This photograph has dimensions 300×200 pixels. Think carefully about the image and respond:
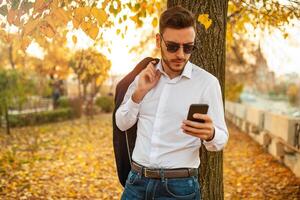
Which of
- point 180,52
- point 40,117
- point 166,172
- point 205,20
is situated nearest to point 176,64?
point 180,52

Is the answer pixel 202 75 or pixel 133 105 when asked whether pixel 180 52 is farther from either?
pixel 133 105

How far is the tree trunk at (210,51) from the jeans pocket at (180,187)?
4.87 feet

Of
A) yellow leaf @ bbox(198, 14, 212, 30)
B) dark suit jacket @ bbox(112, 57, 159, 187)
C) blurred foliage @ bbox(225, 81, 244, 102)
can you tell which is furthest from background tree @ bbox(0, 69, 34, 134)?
dark suit jacket @ bbox(112, 57, 159, 187)

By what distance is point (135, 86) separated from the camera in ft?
9.78

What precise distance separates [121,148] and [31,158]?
26.7ft

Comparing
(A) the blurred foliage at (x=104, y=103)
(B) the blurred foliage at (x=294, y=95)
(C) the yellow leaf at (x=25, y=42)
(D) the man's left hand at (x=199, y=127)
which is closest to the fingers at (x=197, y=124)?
(D) the man's left hand at (x=199, y=127)

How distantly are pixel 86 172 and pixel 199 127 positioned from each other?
23.9 ft

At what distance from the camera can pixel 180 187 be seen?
270cm

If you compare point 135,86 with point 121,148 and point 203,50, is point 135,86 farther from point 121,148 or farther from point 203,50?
point 203,50

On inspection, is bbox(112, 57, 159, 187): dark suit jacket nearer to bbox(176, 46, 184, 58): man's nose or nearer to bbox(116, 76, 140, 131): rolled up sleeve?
bbox(116, 76, 140, 131): rolled up sleeve

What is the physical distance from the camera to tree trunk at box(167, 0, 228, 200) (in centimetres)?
416

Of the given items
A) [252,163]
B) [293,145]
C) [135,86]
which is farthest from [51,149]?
[135,86]

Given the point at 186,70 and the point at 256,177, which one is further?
the point at 256,177

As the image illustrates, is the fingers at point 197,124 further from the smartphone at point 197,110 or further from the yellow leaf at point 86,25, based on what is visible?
the yellow leaf at point 86,25
